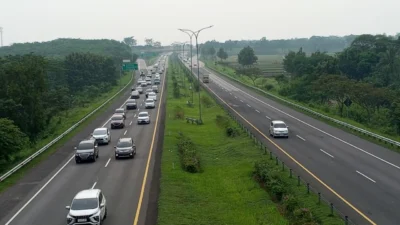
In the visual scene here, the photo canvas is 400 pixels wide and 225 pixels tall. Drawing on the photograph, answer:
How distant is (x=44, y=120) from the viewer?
2421 inches

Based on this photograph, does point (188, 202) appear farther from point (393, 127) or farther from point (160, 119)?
point (393, 127)

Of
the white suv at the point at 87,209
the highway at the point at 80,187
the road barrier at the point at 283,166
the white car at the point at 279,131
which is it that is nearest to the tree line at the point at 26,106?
the highway at the point at 80,187

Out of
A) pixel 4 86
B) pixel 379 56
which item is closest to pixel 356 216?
pixel 4 86

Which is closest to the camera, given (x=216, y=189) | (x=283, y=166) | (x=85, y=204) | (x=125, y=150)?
(x=85, y=204)

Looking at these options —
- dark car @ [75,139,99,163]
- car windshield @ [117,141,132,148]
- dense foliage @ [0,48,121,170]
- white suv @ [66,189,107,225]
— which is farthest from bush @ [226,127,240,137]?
white suv @ [66,189,107,225]

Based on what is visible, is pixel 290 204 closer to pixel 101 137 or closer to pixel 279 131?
pixel 279 131

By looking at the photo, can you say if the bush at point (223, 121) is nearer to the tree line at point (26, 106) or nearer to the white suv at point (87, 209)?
the tree line at point (26, 106)

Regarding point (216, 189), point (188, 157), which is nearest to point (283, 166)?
point (216, 189)

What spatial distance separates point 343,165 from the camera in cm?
3272

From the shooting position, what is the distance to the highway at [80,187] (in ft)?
73.4

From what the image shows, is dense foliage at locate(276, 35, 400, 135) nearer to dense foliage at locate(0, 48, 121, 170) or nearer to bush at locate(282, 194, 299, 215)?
bush at locate(282, 194, 299, 215)

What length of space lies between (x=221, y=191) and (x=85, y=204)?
921cm

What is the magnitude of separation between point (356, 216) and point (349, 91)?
47.6 metres

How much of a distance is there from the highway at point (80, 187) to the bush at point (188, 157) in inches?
91.1
